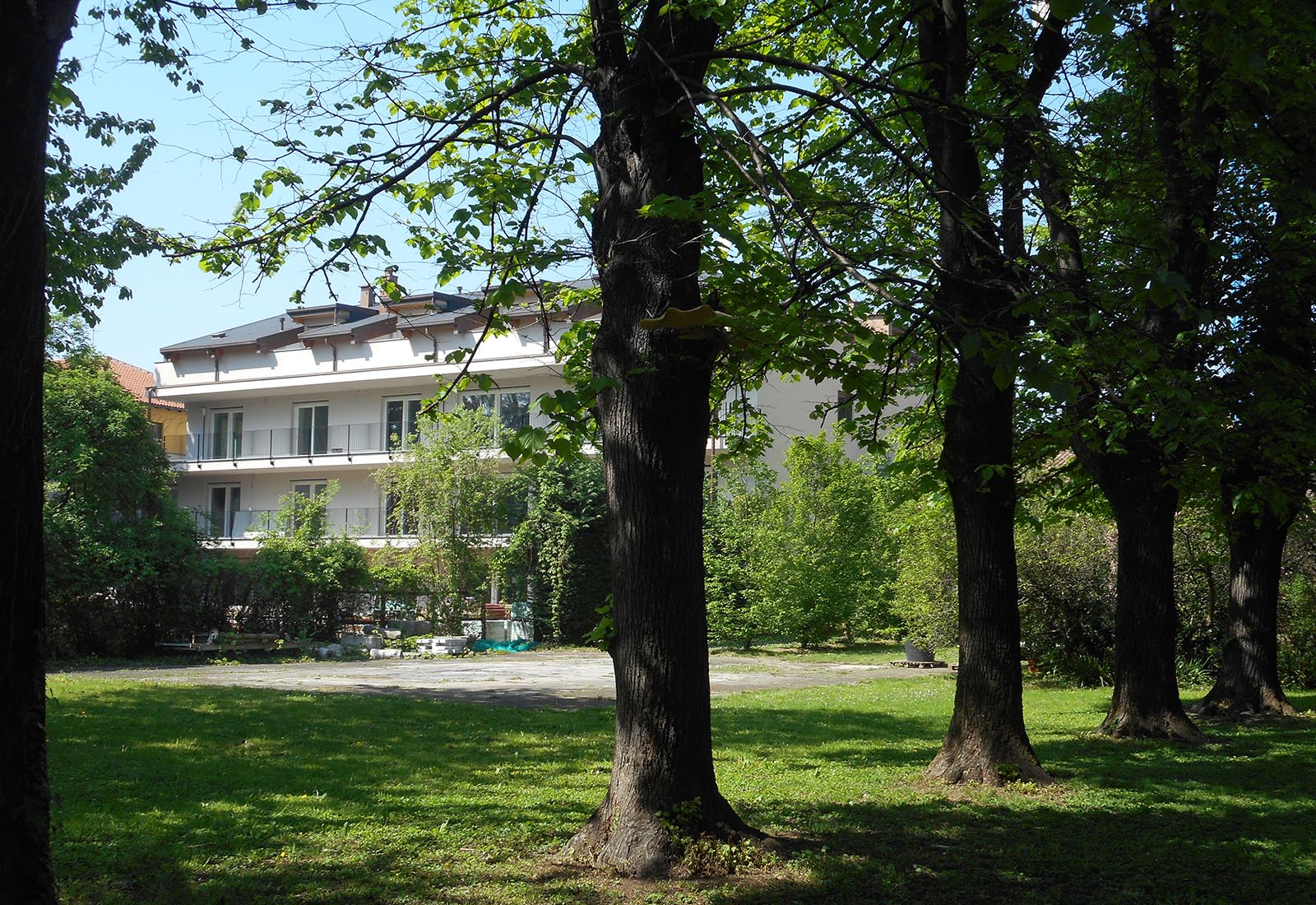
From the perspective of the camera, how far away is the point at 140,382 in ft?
173

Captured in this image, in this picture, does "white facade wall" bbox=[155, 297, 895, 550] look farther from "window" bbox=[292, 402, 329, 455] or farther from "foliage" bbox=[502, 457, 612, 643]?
"foliage" bbox=[502, 457, 612, 643]

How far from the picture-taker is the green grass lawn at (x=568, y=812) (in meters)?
6.25

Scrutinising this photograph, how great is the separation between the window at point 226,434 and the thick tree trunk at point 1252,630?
38189 millimetres

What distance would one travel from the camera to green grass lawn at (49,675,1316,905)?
6.25 meters

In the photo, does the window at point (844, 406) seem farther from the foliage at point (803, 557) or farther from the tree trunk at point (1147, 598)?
the foliage at point (803, 557)

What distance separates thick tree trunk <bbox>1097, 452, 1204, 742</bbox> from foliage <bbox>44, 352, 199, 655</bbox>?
2082 centimetres

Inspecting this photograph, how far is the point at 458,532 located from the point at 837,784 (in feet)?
82.6

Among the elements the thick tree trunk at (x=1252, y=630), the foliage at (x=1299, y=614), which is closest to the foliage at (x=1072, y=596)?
the foliage at (x=1299, y=614)

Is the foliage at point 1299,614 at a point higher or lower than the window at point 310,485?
lower

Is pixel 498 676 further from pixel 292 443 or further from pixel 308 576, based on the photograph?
pixel 292 443

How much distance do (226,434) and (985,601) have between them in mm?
40739

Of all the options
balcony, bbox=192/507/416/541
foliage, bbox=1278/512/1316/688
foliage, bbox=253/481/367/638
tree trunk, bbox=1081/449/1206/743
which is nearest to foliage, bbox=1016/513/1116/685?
foliage, bbox=1278/512/1316/688

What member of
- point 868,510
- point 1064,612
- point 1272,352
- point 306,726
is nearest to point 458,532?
point 868,510

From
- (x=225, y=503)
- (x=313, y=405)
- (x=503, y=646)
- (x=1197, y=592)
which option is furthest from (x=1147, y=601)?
Result: (x=225, y=503)
